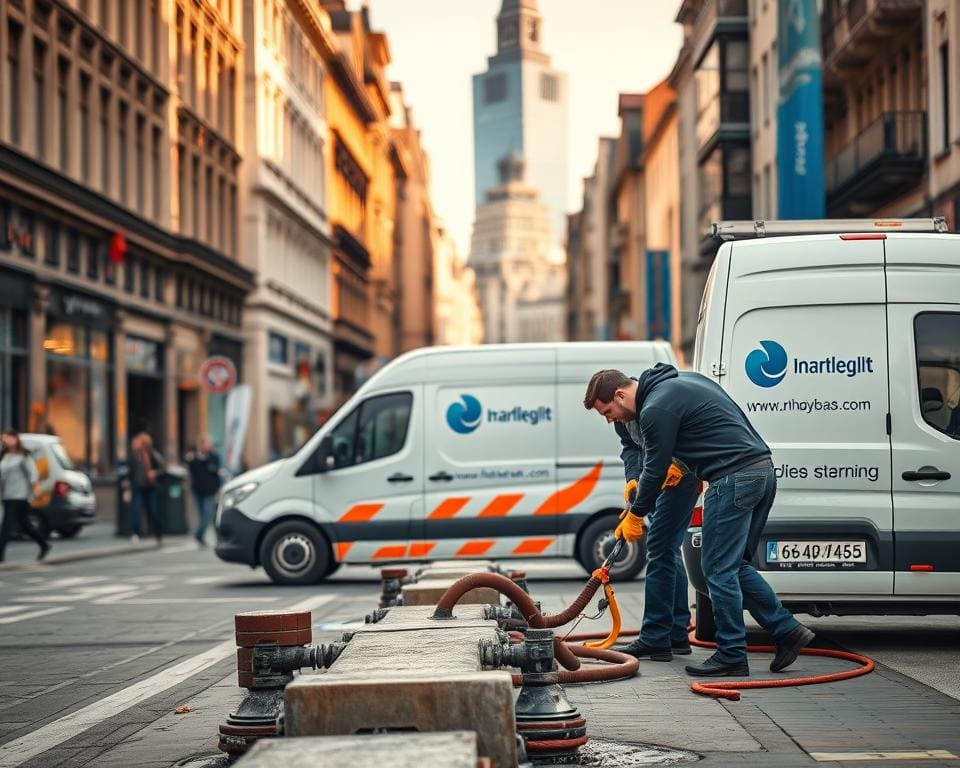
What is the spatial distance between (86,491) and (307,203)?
107 feet

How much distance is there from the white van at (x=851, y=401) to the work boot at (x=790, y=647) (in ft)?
3.33

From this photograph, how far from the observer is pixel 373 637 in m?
6.63

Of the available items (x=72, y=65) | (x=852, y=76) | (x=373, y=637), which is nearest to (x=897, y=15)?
(x=852, y=76)

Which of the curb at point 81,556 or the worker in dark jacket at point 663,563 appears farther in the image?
the curb at point 81,556

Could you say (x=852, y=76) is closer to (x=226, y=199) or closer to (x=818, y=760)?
(x=226, y=199)

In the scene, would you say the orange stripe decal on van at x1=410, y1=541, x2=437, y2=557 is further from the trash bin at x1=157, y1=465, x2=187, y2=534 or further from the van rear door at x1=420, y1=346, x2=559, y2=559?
the trash bin at x1=157, y1=465, x2=187, y2=534

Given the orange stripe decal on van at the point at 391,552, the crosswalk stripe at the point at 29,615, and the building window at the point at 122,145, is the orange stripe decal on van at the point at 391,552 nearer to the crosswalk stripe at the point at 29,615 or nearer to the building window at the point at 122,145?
the crosswalk stripe at the point at 29,615

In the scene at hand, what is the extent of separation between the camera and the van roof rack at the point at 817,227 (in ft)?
34.8

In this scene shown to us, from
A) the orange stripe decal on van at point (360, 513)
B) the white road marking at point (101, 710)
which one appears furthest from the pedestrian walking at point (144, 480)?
the white road marking at point (101, 710)

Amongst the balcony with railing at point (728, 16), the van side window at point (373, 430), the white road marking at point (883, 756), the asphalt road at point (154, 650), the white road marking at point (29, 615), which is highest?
the balcony with railing at point (728, 16)

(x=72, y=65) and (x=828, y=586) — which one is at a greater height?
(x=72, y=65)

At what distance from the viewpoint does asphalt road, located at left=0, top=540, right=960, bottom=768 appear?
7207 mm

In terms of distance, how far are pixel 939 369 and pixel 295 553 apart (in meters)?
8.53

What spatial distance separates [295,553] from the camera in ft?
55.4
